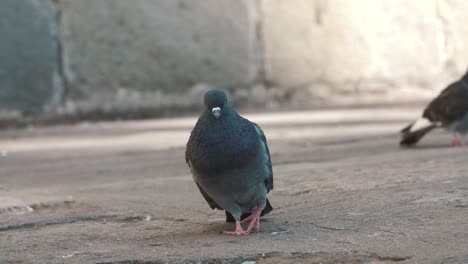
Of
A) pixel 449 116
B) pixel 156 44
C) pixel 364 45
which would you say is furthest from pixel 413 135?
pixel 364 45

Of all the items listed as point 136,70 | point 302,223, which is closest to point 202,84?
point 136,70

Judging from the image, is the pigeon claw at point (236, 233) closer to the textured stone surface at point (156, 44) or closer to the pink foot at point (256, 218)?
the pink foot at point (256, 218)

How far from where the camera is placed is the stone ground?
221 centimetres

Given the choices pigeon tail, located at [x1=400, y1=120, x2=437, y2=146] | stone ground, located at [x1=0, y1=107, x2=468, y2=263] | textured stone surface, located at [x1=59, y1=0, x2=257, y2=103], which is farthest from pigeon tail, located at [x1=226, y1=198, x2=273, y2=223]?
textured stone surface, located at [x1=59, y1=0, x2=257, y2=103]

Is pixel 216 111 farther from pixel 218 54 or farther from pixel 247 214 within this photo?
pixel 218 54

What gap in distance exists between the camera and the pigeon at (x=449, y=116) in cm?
427

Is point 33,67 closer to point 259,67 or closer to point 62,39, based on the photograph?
point 62,39

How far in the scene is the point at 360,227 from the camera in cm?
241

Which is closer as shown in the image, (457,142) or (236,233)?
(236,233)

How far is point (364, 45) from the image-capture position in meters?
8.31

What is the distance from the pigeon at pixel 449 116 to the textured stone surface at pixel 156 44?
3.56m

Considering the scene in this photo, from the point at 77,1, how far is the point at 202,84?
1365 millimetres

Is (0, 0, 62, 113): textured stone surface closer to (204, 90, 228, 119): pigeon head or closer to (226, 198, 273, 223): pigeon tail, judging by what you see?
(226, 198, 273, 223): pigeon tail

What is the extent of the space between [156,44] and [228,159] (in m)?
5.31
